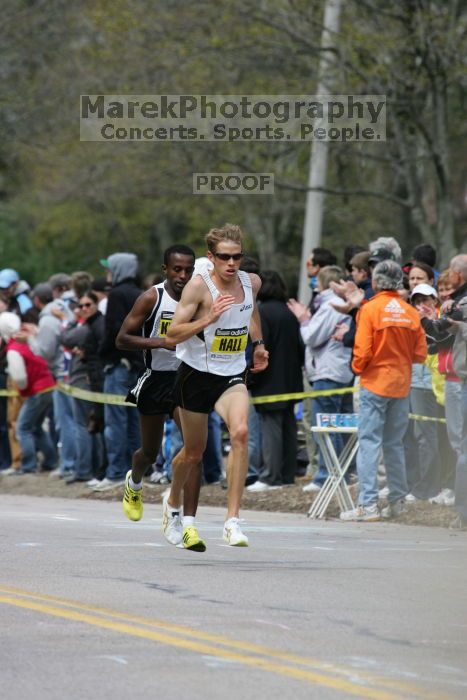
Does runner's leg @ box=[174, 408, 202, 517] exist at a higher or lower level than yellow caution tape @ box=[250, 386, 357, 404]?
lower

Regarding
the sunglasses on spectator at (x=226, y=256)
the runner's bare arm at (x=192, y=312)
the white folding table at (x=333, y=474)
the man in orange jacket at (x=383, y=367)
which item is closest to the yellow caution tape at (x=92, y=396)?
the white folding table at (x=333, y=474)

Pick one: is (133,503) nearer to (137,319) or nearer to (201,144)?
(137,319)

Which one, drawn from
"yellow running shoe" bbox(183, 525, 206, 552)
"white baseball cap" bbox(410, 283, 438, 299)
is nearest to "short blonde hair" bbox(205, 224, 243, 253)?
"yellow running shoe" bbox(183, 525, 206, 552)

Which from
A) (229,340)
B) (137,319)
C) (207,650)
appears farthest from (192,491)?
(207,650)

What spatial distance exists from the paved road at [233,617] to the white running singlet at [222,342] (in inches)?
49.1

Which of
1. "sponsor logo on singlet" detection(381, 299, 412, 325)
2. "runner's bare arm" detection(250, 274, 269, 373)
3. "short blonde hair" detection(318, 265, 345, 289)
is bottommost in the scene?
"runner's bare arm" detection(250, 274, 269, 373)

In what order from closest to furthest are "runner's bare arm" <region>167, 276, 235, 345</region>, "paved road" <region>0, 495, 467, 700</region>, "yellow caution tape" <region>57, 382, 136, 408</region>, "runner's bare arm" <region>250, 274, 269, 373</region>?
"paved road" <region>0, 495, 467, 700</region>
"runner's bare arm" <region>167, 276, 235, 345</region>
"runner's bare arm" <region>250, 274, 269, 373</region>
"yellow caution tape" <region>57, 382, 136, 408</region>

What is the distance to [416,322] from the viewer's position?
1345cm

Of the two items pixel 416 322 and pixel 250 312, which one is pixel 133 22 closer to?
pixel 416 322

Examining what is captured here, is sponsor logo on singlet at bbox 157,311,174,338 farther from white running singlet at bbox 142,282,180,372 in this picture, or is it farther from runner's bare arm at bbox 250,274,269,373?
runner's bare arm at bbox 250,274,269,373

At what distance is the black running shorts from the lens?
10438 millimetres

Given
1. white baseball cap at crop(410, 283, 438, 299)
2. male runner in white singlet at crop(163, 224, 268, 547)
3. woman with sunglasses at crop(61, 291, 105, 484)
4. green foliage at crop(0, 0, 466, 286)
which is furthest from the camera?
green foliage at crop(0, 0, 466, 286)

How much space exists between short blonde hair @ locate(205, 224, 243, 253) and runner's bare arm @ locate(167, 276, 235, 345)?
0.23 metres

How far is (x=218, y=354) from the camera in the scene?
34.1ft
